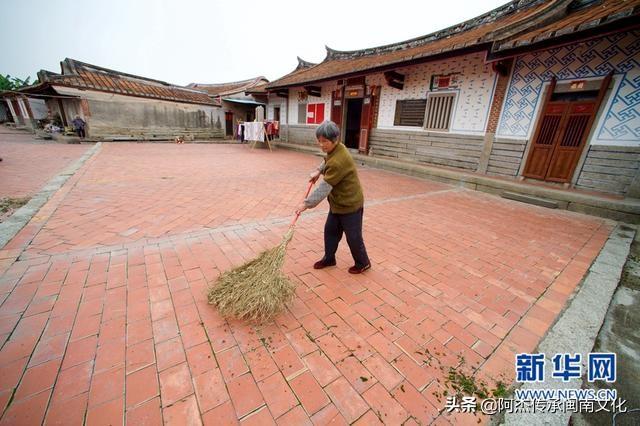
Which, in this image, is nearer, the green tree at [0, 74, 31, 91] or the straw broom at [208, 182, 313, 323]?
the straw broom at [208, 182, 313, 323]

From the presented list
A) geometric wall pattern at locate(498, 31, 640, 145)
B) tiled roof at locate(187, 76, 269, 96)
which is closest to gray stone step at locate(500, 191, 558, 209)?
geometric wall pattern at locate(498, 31, 640, 145)

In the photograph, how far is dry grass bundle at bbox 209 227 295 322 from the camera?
198cm

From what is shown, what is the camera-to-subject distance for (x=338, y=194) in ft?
7.96

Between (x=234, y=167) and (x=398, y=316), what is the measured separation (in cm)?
753

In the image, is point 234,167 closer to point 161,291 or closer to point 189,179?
point 189,179

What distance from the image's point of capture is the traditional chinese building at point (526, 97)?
17.1 ft

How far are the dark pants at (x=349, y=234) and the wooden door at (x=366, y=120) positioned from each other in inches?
342

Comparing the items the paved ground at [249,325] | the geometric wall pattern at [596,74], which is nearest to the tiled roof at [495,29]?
the geometric wall pattern at [596,74]

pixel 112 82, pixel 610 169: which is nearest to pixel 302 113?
pixel 112 82

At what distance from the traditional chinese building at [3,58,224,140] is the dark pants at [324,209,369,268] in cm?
1680

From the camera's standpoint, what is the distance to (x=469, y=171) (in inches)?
305

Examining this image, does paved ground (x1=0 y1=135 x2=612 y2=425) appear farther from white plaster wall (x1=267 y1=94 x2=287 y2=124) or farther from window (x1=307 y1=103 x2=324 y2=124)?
white plaster wall (x1=267 y1=94 x2=287 y2=124)

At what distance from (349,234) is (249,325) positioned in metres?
1.19

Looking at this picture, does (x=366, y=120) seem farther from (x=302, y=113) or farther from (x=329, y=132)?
(x=329, y=132)
